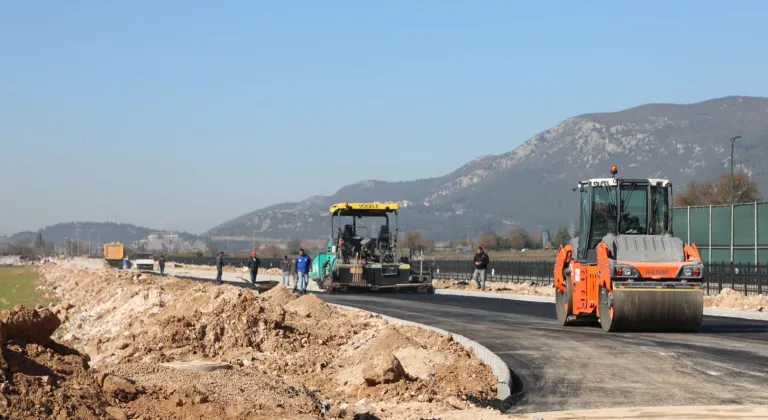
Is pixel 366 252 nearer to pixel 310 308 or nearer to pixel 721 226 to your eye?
pixel 310 308

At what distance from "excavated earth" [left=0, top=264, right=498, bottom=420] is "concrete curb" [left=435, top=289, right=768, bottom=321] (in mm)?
9673

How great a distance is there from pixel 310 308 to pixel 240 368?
999cm

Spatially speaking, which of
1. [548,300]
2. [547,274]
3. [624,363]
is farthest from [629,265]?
[547,274]

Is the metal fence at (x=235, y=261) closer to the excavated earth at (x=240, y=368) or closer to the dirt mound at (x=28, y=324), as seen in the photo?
the excavated earth at (x=240, y=368)

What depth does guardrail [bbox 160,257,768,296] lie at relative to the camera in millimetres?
33562

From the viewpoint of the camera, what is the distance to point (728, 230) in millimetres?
45188

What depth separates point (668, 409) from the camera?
10.6m

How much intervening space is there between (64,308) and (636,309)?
81.0 feet

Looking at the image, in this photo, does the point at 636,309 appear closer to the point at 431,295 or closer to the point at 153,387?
the point at 153,387

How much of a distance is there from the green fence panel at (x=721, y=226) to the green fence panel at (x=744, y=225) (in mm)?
441

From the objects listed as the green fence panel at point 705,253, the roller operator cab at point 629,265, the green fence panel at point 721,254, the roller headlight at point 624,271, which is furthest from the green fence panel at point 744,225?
the roller headlight at point 624,271

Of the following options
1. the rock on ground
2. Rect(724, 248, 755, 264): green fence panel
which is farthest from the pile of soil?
Rect(724, 248, 755, 264): green fence panel

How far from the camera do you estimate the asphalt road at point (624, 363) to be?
37.7 feet

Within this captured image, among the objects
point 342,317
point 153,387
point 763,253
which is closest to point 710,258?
point 763,253
